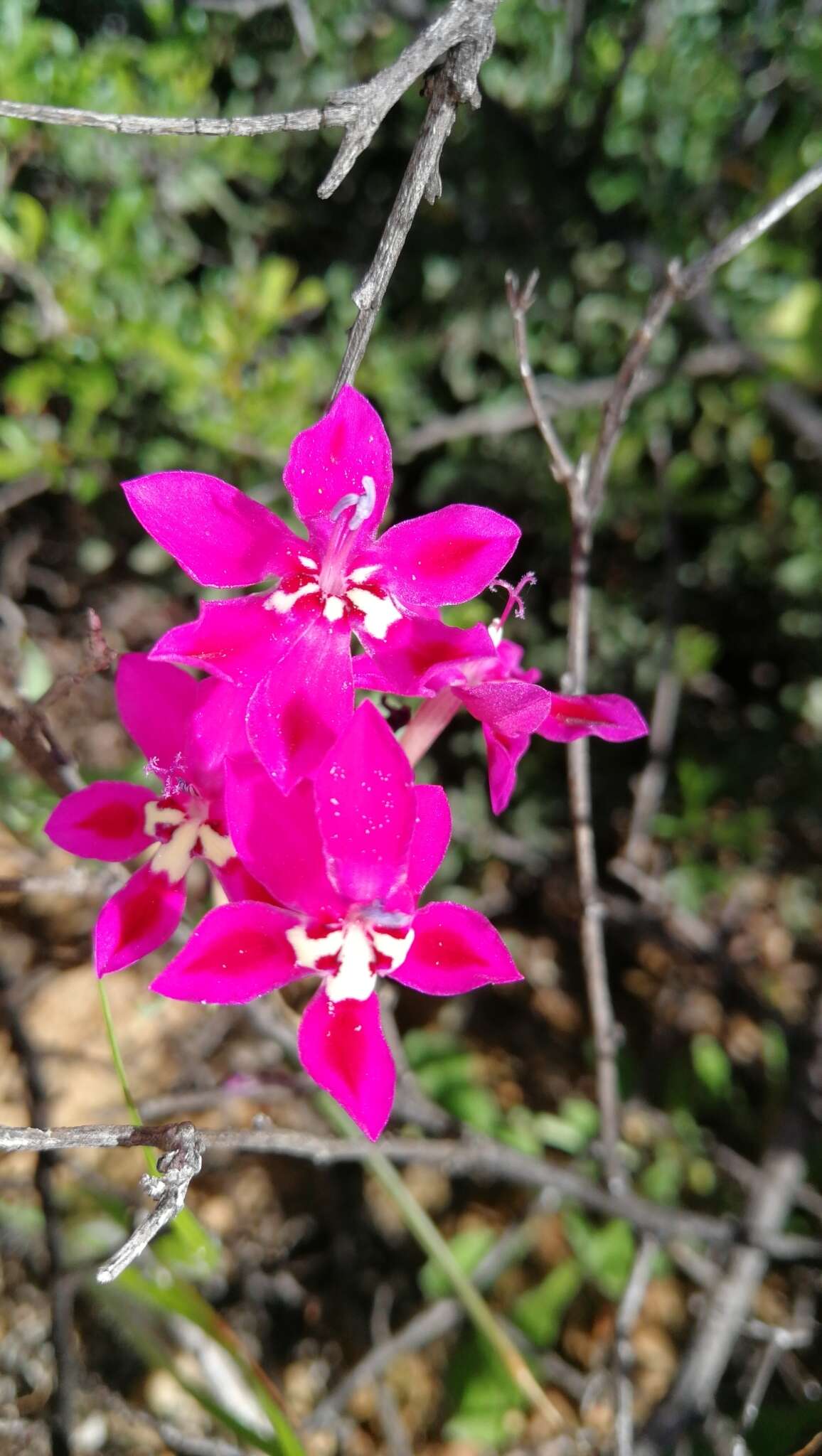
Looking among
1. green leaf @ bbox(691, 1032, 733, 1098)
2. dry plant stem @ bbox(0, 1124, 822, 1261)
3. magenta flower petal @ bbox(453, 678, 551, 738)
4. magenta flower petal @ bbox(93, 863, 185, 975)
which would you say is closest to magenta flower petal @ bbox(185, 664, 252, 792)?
magenta flower petal @ bbox(93, 863, 185, 975)

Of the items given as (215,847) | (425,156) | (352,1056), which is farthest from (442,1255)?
(425,156)

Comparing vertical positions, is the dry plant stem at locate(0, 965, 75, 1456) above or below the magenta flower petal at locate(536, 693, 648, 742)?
below

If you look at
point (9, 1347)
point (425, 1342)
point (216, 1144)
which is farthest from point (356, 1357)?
point (216, 1144)

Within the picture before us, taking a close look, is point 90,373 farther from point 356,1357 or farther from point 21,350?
point 356,1357

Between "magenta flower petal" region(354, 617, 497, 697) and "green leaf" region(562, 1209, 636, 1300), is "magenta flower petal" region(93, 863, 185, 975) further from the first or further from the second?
"green leaf" region(562, 1209, 636, 1300)

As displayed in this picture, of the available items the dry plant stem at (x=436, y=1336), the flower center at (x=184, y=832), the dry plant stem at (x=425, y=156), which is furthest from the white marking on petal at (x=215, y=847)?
the dry plant stem at (x=436, y=1336)

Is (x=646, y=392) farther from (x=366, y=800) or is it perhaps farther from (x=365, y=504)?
(x=366, y=800)
